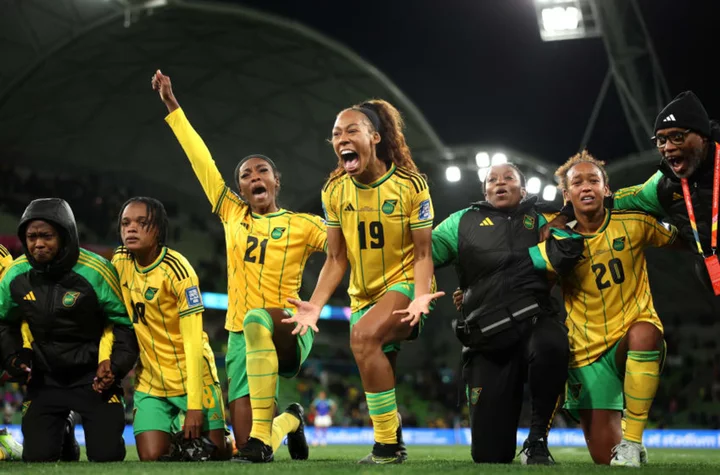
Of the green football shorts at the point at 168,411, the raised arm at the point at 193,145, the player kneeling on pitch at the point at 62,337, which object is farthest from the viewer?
the raised arm at the point at 193,145

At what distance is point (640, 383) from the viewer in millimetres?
5570

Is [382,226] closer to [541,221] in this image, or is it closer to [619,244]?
[541,221]

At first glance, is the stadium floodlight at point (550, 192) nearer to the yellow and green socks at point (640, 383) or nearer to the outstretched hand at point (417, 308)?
the yellow and green socks at point (640, 383)

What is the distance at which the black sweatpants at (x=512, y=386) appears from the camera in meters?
5.66

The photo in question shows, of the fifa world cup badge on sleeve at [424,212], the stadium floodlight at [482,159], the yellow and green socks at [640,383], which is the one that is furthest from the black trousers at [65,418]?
the stadium floodlight at [482,159]

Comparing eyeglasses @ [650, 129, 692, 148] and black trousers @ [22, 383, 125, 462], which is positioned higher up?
eyeglasses @ [650, 129, 692, 148]

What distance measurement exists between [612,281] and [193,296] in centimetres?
318

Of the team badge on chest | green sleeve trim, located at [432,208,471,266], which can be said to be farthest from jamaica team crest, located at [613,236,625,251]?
the team badge on chest

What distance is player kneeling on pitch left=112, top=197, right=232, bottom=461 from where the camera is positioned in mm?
6492

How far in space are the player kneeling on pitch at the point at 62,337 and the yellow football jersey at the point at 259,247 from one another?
947 mm

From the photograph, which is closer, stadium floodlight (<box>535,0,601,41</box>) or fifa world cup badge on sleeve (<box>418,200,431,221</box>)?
fifa world cup badge on sleeve (<box>418,200,431,221</box>)

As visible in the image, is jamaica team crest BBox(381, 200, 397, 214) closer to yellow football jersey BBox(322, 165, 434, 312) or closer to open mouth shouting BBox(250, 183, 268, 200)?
yellow football jersey BBox(322, 165, 434, 312)

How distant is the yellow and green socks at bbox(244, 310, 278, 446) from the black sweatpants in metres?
1.47

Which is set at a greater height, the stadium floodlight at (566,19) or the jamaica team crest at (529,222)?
the stadium floodlight at (566,19)
